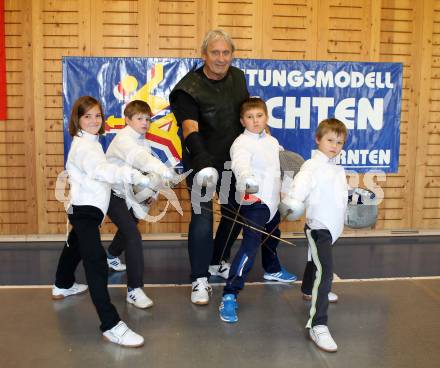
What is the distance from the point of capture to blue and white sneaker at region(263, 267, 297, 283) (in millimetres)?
3541

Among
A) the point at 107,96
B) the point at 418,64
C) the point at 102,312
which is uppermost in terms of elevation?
the point at 418,64

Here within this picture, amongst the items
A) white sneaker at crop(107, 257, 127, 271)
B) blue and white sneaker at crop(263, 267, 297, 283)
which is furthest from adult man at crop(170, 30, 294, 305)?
white sneaker at crop(107, 257, 127, 271)

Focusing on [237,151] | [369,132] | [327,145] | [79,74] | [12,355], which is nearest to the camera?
[12,355]

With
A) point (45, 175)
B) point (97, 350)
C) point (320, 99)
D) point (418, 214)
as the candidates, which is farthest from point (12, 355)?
point (418, 214)

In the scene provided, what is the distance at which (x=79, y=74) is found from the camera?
4406mm

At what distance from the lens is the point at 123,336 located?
2574 mm

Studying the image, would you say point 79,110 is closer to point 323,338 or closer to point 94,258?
point 94,258

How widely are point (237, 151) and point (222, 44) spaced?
61 centimetres

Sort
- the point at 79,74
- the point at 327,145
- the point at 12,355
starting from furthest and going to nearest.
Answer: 1. the point at 79,74
2. the point at 327,145
3. the point at 12,355

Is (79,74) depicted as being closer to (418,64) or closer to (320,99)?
(320,99)

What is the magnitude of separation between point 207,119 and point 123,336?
4.25 feet

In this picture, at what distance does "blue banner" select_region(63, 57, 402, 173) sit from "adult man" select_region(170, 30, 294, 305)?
1.36 meters

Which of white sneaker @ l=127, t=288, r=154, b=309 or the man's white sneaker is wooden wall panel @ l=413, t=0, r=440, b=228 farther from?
white sneaker @ l=127, t=288, r=154, b=309

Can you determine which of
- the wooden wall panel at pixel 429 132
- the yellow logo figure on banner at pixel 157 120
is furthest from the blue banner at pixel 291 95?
the wooden wall panel at pixel 429 132
